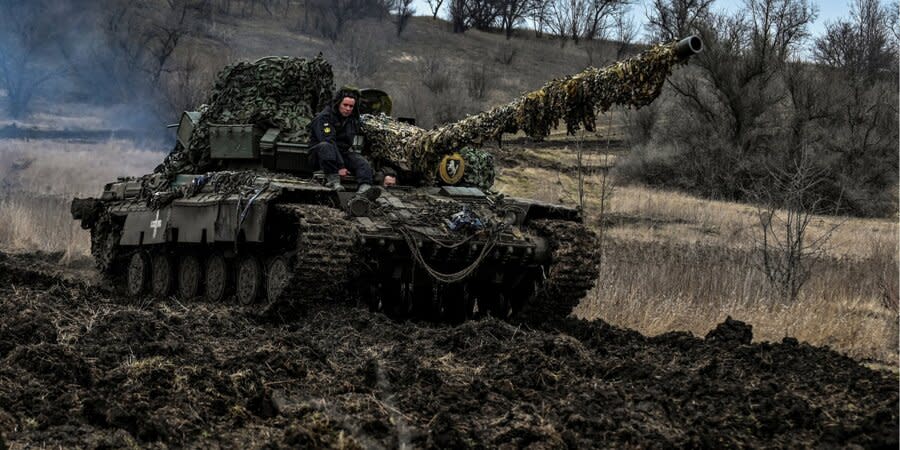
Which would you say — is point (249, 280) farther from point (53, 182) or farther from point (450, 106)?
point (450, 106)

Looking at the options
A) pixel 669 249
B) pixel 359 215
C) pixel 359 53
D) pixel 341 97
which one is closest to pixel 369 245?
pixel 359 215

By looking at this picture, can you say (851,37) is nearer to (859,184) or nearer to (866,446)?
(859,184)

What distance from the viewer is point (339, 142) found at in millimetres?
12359

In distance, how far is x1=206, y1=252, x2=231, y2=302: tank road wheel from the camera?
12945 millimetres

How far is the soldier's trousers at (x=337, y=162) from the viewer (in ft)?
39.4

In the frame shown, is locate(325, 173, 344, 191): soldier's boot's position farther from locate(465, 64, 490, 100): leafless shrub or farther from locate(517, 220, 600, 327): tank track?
locate(465, 64, 490, 100): leafless shrub

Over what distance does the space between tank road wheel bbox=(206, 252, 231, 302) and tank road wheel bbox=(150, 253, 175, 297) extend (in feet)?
3.34

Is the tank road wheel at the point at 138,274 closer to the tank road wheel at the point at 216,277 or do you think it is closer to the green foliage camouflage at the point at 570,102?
the tank road wheel at the point at 216,277

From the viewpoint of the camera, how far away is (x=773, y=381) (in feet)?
23.8

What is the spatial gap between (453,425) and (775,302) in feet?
26.5

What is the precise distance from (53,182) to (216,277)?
21.6 m

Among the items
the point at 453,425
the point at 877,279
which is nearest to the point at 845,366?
the point at 453,425

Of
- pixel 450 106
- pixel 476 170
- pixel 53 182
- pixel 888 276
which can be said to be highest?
pixel 450 106

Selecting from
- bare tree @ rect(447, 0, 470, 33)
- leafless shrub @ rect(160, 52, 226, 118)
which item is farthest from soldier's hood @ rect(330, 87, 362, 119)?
bare tree @ rect(447, 0, 470, 33)
